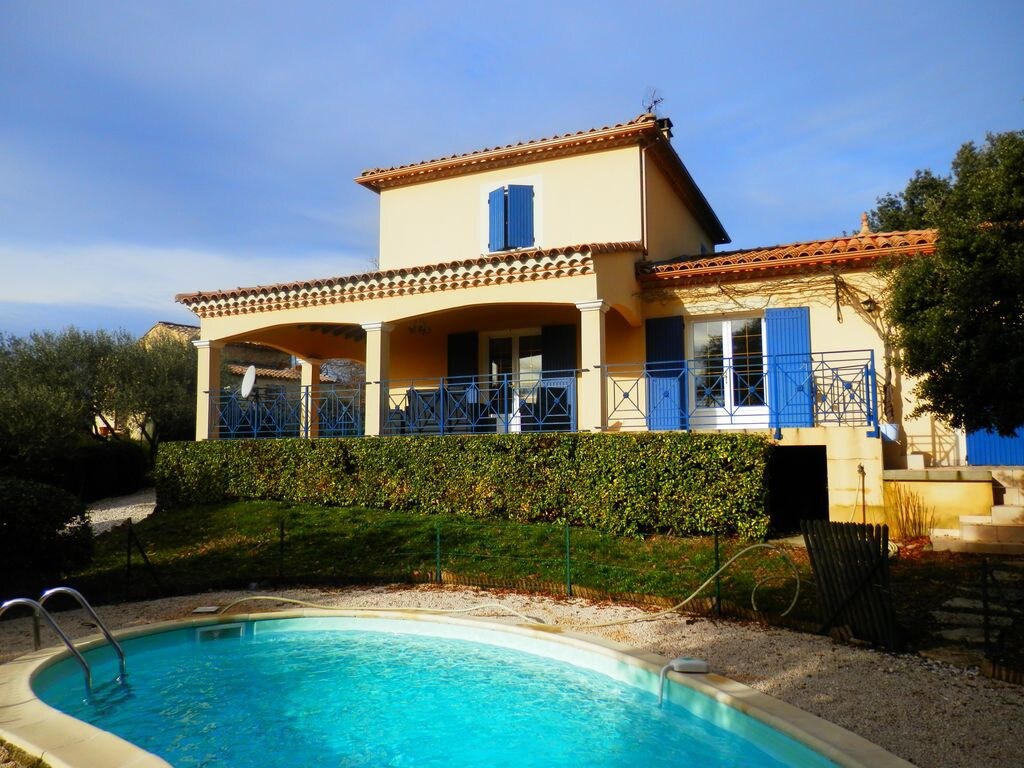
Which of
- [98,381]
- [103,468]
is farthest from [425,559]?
[98,381]

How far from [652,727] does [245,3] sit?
10916mm

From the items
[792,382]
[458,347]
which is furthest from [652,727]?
[458,347]

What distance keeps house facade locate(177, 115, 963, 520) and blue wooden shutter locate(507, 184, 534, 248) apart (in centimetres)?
3

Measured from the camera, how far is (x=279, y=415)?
16359mm

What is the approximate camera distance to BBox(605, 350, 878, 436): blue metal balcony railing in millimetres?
12352

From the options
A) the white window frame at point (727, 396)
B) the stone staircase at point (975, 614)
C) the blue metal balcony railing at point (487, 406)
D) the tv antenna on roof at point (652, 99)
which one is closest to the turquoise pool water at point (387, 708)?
the stone staircase at point (975, 614)

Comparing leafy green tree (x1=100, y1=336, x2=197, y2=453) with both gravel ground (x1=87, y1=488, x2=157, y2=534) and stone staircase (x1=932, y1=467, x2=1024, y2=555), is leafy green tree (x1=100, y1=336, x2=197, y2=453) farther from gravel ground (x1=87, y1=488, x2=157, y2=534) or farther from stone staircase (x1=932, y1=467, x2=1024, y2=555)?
stone staircase (x1=932, y1=467, x2=1024, y2=555)

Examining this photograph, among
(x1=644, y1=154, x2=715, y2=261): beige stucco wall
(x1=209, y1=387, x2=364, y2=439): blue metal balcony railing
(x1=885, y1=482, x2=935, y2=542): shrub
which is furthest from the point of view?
(x1=209, y1=387, x2=364, y2=439): blue metal balcony railing

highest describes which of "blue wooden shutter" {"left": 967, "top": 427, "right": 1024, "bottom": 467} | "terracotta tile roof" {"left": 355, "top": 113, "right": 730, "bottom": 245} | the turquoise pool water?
"terracotta tile roof" {"left": 355, "top": 113, "right": 730, "bottom": 245}

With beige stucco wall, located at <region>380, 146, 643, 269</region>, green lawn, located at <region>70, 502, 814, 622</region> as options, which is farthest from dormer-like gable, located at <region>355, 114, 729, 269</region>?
green lawn, located at <region>70, 502, 814, 622</region>

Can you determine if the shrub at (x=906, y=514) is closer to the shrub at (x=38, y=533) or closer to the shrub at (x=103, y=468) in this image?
the shrub at (x=38, y=533)

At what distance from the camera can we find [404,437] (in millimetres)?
13703

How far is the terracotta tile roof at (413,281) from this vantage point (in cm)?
1305

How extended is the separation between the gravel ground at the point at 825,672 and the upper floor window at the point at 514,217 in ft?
30.4
